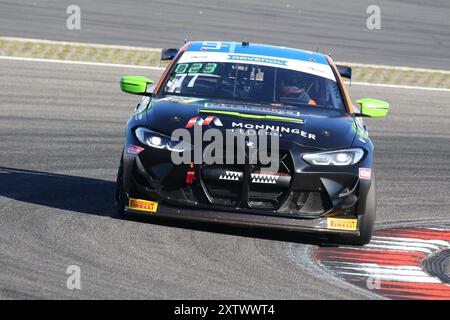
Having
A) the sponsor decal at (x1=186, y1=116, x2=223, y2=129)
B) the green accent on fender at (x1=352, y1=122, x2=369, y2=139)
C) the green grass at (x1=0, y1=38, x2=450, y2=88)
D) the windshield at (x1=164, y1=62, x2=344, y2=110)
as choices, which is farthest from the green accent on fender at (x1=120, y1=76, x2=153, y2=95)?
the green grass at (x1=0, y1=38, x2=450, y2=88)

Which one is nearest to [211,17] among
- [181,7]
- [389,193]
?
[181,7]

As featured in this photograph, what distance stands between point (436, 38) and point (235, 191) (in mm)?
17180

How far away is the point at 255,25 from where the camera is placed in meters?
23.4

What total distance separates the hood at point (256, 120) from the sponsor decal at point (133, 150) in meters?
0.20

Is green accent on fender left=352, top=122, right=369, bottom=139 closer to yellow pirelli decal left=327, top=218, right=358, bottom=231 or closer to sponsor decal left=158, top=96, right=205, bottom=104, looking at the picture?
yellow pirelli decal left=327, top=218, right=358, bottom=231

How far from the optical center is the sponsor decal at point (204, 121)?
833 cm

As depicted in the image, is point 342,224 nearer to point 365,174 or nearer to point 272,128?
point 365,174

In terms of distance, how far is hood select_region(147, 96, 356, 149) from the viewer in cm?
835

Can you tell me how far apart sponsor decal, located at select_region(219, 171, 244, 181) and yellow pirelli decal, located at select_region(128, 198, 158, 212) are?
559 mm

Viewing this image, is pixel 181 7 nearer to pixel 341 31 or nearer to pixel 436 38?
pixel 341 31

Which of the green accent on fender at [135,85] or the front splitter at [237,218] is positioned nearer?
the front splitter at [237,218]

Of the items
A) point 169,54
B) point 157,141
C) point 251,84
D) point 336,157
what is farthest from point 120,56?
point 336,157

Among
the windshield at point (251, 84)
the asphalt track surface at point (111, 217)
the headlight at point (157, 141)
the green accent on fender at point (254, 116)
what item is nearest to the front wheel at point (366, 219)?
the asphalt track surface at point (111, 217)

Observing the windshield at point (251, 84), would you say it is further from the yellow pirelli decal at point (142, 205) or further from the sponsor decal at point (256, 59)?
the yellow pirelli decal at point (142, 205)
